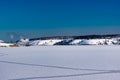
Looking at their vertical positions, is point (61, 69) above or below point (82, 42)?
below

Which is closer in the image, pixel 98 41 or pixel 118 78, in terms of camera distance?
pixel 118 78

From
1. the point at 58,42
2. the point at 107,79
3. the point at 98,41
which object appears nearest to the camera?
the point at 107,79

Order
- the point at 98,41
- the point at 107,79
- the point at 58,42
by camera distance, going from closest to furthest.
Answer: the point at 107,79 < the point at 98,41 < the point at 58,42

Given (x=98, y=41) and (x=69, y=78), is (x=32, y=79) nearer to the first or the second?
(x=69, y=78)

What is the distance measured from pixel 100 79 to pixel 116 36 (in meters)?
71.0

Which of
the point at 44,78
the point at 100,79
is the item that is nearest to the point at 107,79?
the point at 100,79

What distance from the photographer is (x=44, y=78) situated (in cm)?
615

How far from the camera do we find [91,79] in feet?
19.5

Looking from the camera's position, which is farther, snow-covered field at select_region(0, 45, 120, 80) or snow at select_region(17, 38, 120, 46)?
snow at select_region(17, 38, 120, 46)

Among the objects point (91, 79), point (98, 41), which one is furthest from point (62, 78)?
point (98, 41)

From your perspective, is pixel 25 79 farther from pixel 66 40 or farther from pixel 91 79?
pixel 66 40

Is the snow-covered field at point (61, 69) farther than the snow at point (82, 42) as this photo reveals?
No

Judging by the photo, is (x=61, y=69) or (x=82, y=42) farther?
(x=82, y=42)

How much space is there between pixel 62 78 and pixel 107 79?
3.60ft
